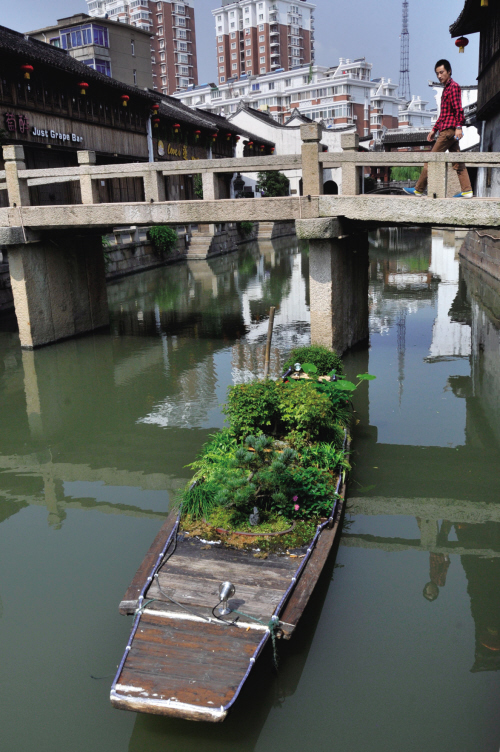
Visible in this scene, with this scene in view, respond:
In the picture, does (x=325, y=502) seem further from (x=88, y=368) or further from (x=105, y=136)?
(x=105, y=136)

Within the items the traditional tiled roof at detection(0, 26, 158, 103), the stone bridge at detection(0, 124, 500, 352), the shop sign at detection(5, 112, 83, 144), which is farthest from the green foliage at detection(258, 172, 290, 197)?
the stone bridge at detection(0, 124, 500, 352)

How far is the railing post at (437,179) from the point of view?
9.42m

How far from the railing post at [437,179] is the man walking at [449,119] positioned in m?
0.27

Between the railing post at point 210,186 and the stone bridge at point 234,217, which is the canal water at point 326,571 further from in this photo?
the railing post at point 210,186

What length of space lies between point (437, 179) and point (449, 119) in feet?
2.72

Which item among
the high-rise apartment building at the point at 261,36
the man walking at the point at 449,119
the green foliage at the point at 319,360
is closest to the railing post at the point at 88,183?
the green foliage at the point at 319,360

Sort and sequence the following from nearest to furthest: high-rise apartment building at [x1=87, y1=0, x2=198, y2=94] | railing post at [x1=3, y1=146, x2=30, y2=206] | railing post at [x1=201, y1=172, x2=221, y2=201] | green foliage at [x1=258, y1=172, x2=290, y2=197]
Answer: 1. railing post at [x1=201, y1=172, x2=221, y2=201]
2. railing post at [x1=3, y1=146, x2=30, y2=206]
3. green foliage at [x1=258, y1=172, x2=290, y2=197]
4. high-rise apartment building at [x1=87, y1=0, x2=198, y2=94]

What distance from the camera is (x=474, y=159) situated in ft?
30.0

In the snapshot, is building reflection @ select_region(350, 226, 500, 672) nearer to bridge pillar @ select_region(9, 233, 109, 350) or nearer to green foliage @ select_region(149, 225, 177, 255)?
bridge pillar @ select_region(9, 233, 109, 350)

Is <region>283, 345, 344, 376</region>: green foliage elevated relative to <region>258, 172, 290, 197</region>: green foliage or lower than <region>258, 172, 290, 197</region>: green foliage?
lower

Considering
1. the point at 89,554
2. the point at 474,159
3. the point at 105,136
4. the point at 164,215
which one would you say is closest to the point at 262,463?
the point at 89,554

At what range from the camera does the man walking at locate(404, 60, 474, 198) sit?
8961 mm

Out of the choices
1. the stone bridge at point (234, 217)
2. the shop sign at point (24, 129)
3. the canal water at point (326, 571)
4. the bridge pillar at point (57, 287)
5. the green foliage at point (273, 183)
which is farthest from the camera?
the green foliage at point (273, 183)

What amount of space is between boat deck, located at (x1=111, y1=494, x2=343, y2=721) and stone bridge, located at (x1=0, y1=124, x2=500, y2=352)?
19.7 ft
